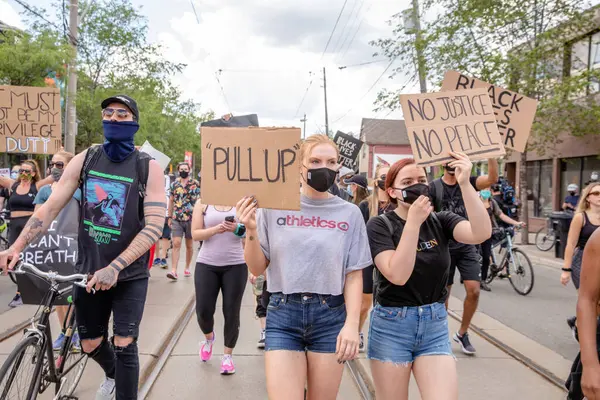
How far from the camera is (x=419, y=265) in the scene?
113 inches

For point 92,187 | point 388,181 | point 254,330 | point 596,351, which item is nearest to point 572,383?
point 596,351

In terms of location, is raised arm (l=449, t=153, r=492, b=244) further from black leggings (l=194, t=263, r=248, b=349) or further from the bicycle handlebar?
black leggings (l=194, t=263, r=248, b=349)

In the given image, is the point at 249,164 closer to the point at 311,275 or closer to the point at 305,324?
the point at 311,275

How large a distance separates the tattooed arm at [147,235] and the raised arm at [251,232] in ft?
2.57

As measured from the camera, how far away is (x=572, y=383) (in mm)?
2336

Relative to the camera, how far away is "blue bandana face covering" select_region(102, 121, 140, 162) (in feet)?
10.5

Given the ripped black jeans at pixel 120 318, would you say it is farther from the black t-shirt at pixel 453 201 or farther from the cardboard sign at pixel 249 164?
the black t-shirt at pixel 453 201

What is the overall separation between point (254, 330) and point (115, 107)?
3744mm

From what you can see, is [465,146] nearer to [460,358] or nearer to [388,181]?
[388,181]

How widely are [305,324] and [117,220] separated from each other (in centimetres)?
134

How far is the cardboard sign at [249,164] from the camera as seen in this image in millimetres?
2680

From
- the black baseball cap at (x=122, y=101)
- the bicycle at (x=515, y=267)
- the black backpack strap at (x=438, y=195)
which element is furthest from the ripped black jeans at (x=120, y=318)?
the bicycle at (x=515, y=267)

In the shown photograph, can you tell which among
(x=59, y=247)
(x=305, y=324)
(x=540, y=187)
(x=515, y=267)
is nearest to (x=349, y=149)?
(x=515, y=267)

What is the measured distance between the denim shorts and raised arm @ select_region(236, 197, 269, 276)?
2.46ft
